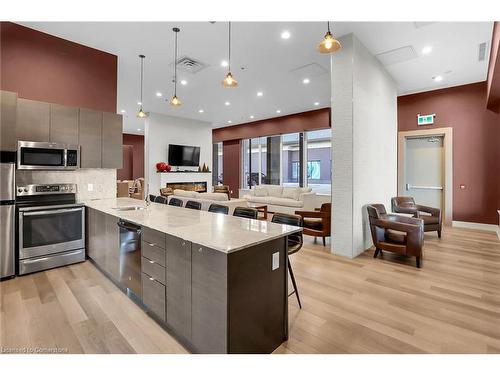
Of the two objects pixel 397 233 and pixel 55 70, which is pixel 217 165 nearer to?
pixel 55 70

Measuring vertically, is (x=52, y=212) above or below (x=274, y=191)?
below

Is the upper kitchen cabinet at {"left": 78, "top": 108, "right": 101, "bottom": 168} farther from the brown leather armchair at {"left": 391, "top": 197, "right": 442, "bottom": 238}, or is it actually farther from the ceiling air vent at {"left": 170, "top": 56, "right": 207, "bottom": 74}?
the brown leather armchair at {"left": 391, "top": 197, "right": 442, "bottom": 238}

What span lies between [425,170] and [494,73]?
3.04 m

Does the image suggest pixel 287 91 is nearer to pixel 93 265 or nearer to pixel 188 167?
pixel 188 167

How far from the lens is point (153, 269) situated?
216cm

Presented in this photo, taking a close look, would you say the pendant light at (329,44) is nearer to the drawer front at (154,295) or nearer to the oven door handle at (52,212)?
the drawer front at (154,295)

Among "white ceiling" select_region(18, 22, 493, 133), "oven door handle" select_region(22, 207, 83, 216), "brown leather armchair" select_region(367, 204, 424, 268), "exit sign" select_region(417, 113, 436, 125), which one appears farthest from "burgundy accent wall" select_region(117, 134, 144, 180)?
"brown leather armchair" select_region(367, 204, 424, 268)

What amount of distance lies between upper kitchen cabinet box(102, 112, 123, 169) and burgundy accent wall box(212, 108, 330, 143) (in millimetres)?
6419

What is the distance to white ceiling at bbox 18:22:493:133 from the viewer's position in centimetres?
376

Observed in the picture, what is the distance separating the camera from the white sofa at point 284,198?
7.50m

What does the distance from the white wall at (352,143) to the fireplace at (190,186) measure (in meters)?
6.84

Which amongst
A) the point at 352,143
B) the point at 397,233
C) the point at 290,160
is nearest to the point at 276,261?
the point at 352,143

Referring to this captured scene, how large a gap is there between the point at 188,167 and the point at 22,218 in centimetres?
710

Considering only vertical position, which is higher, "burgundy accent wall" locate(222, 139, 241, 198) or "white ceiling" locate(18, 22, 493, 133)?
"white ceiling" locate(18, 22, 493, 133)
